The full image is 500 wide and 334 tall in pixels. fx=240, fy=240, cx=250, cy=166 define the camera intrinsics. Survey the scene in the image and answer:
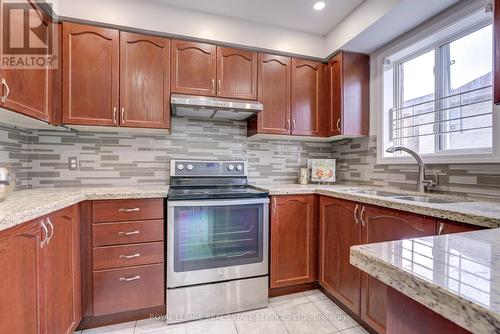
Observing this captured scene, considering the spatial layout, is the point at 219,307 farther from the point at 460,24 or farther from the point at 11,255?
the point at 460,24

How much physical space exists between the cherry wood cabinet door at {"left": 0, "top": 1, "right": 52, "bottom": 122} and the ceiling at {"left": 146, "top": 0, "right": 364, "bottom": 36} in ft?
2.62

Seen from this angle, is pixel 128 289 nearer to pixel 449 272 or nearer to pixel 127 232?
pixel 127 232

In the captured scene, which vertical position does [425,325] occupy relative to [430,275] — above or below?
below

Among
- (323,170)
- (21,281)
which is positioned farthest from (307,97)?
(21,281)

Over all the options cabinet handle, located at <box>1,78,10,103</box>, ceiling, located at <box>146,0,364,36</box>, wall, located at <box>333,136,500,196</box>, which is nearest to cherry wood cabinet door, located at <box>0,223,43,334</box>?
cabinet handle, located at <box>1,78,10,103</box>

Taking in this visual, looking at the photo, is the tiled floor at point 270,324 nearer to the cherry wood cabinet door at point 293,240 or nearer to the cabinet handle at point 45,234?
the cherry wood cabinet door at point 293,240

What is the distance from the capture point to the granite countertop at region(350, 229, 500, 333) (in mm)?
337

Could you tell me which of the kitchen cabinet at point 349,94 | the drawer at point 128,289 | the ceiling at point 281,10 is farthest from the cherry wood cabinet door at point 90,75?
the kitchen cabinet at point 349,94

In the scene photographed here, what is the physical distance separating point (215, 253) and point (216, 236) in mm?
124

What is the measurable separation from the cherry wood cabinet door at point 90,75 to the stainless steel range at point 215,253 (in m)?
0.84

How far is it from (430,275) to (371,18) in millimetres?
1988

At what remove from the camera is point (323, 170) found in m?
2.54

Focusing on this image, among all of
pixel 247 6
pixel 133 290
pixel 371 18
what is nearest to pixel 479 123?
pixel 371 18

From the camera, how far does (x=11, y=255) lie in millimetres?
912
